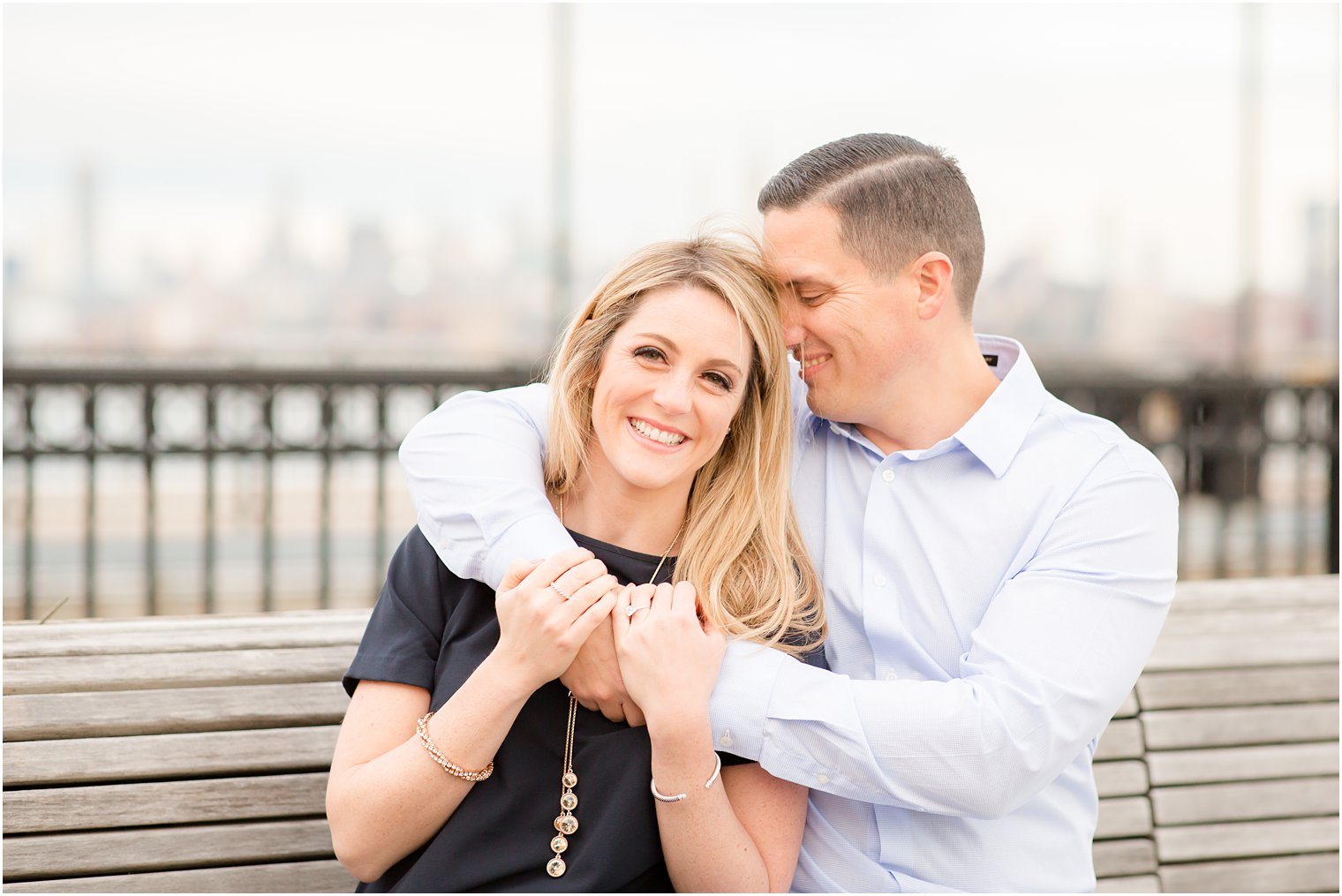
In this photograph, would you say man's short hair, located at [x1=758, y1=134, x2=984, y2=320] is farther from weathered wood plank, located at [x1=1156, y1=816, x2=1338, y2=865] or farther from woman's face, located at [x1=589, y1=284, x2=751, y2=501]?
weathered wood plank, located at [x1=1156, y1=816, x2=1338, y2=865]

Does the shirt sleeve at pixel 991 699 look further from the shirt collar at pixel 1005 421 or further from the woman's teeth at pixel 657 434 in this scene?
the woman's teeth at pixel 657 434

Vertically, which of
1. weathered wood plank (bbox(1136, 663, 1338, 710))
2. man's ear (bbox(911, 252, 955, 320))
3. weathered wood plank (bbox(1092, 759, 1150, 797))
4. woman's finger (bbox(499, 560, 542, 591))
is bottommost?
weathered wood plank (bbox(1092, 759, 1150, 797))

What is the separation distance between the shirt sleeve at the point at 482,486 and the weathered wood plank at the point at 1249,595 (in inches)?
72.4

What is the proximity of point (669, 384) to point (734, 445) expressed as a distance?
277 mm

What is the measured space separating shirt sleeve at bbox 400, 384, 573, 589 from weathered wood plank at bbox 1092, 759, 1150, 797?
1531 millimetres

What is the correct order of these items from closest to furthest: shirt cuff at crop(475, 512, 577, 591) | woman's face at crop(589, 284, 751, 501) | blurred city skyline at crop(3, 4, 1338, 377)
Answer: shirt cuff at crop(475, 512, 577, 591) → woman's face at crop(589, 284, 751, 501) → blurred city skyline at crop(3, 4, 1338, 377)

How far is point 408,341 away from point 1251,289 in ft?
23.9

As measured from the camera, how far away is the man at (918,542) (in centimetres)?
194

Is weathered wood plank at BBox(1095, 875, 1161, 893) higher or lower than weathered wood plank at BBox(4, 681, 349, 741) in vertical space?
lower

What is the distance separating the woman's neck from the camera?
2285mm

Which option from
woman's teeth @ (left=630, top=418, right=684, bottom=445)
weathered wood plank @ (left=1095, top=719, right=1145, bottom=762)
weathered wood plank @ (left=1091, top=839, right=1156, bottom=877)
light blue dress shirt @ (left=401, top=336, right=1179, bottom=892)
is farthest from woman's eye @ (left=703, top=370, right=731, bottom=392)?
weathered wood plank @ (left=1091, top=839, right=1156, bottom=877)

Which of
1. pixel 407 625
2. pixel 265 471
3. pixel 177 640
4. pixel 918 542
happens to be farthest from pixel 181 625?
pixel 265 471

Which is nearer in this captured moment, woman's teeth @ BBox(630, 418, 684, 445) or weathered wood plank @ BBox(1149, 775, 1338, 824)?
woman's teeth @ BBox(630, 418, 684, 445)

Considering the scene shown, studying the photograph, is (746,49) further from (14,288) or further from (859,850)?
(859,850)
